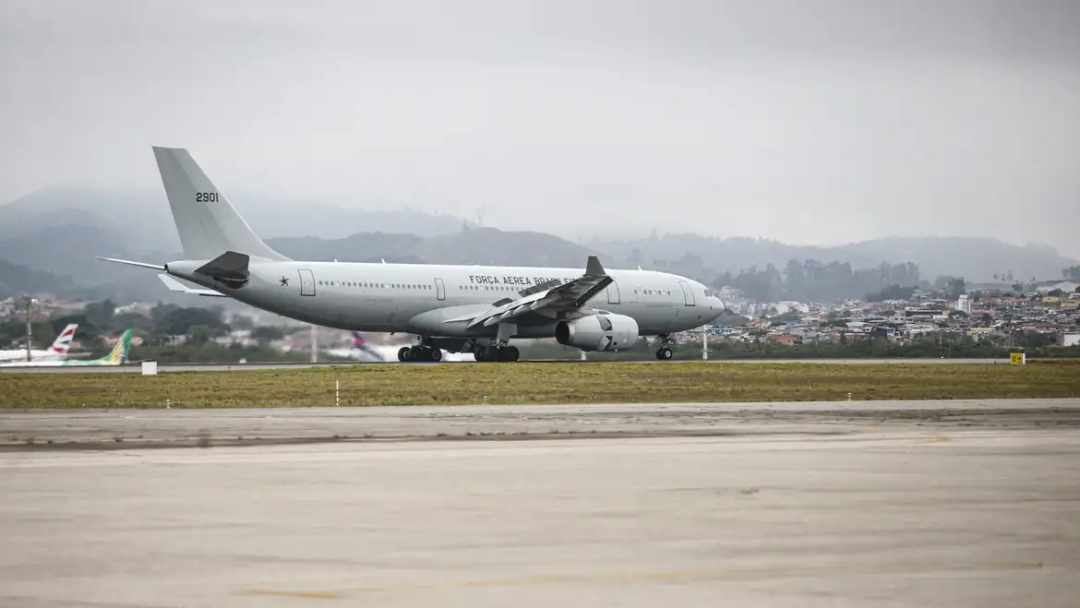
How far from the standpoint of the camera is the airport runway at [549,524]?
31.4 feet

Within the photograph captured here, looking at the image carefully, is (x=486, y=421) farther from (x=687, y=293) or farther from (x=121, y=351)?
(x=687, y=293)

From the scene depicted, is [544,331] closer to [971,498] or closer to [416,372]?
[416,372]

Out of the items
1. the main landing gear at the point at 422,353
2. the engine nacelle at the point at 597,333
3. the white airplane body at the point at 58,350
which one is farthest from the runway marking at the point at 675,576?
the white airplane body at the point at 58,350

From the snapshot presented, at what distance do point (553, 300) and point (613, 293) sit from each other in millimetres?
6169

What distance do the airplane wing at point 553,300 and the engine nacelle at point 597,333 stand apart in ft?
2.74

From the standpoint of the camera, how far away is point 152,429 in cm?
2369

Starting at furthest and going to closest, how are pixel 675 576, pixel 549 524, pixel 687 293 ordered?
pixel 687 293 < pixel 549 524 < pixel 675 576


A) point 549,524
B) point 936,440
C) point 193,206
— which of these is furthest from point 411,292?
point 549,524

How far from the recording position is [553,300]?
182 ft

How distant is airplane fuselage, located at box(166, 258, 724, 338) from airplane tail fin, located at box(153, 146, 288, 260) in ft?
3.80

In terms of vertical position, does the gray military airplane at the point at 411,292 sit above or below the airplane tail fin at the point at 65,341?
above

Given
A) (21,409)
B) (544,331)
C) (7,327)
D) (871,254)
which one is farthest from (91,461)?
(871,254)

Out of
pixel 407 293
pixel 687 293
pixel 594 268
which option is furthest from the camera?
pixel 687 293

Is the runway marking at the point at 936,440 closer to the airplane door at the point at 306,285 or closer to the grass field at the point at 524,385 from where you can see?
the grass field at the point at 524,385
